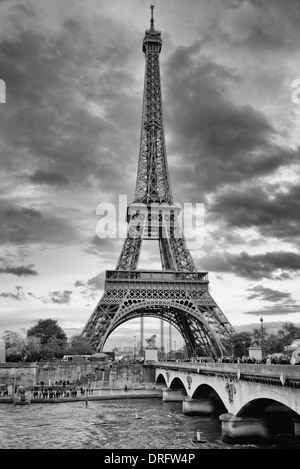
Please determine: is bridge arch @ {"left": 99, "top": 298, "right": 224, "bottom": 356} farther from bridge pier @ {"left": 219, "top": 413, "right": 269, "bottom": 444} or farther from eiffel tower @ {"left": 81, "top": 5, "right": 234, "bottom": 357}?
bridge pier @ {"left": 219, "top": 413, "right": 269, "bottom": 444}

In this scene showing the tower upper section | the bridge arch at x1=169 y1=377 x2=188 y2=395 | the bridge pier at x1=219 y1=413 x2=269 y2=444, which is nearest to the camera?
the bridge pier at x1=219 y1=413 x2=269 y2=444

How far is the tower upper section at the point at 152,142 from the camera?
3514 inches

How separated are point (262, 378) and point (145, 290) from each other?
52777 mm

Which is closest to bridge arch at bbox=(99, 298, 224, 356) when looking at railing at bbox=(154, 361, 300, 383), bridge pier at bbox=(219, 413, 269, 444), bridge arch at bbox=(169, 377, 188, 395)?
bridge arch at bbox=(169, 377, 188, 395)

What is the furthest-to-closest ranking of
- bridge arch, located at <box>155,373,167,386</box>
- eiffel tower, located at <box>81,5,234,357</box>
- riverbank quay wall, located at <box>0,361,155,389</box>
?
eiffel tower, located at <box>81,5,234,357</box> → bridge arch, located at <box>155,373,167,386</box> → riverbank quay wall, located at <box>0,361,155,389</box>

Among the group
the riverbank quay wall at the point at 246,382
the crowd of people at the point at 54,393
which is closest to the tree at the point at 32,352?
the crowd of people at the point at 54,393

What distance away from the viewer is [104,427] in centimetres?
3566

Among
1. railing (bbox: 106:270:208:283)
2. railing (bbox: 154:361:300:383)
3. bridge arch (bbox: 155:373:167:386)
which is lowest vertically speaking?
bridge arch (bbox: 155:373:167:386)

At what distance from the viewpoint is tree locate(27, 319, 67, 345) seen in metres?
94.4

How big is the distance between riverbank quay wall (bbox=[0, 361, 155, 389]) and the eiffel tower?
4155 mm

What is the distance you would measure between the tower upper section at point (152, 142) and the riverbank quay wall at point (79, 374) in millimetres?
31763

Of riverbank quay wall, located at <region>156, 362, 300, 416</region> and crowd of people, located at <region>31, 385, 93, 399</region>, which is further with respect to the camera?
crowd of people, located at <region>31, 385, 93, 399</region>

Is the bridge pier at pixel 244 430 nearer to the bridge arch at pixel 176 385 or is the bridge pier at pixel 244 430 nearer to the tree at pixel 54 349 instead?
the bridge arch at pixel 176 385

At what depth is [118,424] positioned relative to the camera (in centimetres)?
3706
